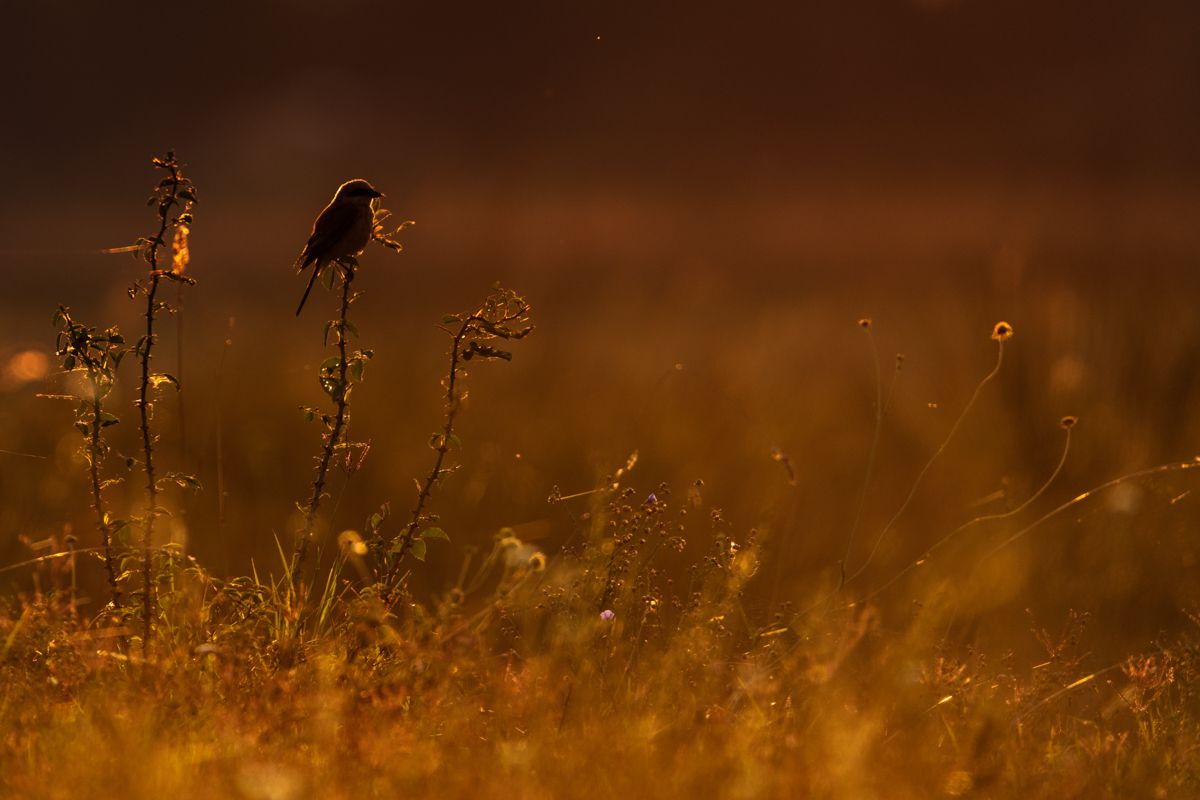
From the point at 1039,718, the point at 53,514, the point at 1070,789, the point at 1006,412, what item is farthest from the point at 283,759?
the point at 1006,412

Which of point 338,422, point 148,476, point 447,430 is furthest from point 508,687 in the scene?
point 148,476

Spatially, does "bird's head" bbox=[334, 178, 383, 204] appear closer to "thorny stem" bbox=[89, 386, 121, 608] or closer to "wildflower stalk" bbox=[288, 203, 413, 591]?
"wildflower stalk" bbox=[288, 203, 413, 591]

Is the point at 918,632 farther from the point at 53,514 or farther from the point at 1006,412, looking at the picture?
the point at 53,514

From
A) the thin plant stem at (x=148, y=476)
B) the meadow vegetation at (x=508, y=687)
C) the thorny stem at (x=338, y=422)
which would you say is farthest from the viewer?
the thorny stem at (x=338, y=422)

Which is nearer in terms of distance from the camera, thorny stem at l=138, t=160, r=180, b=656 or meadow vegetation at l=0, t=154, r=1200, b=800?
meadow vegetation at l=0, t=154, r=1200, b=800

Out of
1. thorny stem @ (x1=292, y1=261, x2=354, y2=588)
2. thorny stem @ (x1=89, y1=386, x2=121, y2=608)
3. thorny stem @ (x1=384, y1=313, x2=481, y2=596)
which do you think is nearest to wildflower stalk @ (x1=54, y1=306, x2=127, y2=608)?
thorny stem @ (x1=89, y1=386, x2=121, y2=608)

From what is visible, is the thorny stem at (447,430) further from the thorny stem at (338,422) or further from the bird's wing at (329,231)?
the bird's wing at (329,231)

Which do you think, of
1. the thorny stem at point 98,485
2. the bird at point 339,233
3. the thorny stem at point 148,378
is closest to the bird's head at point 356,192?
the bird at point 339,233

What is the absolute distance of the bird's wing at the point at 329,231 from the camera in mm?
3305

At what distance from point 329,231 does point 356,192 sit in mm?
167

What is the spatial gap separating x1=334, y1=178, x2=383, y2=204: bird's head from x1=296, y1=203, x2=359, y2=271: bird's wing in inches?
2.1

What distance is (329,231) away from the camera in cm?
331

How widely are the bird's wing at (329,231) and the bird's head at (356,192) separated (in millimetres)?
52

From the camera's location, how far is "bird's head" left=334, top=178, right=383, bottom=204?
337cm
